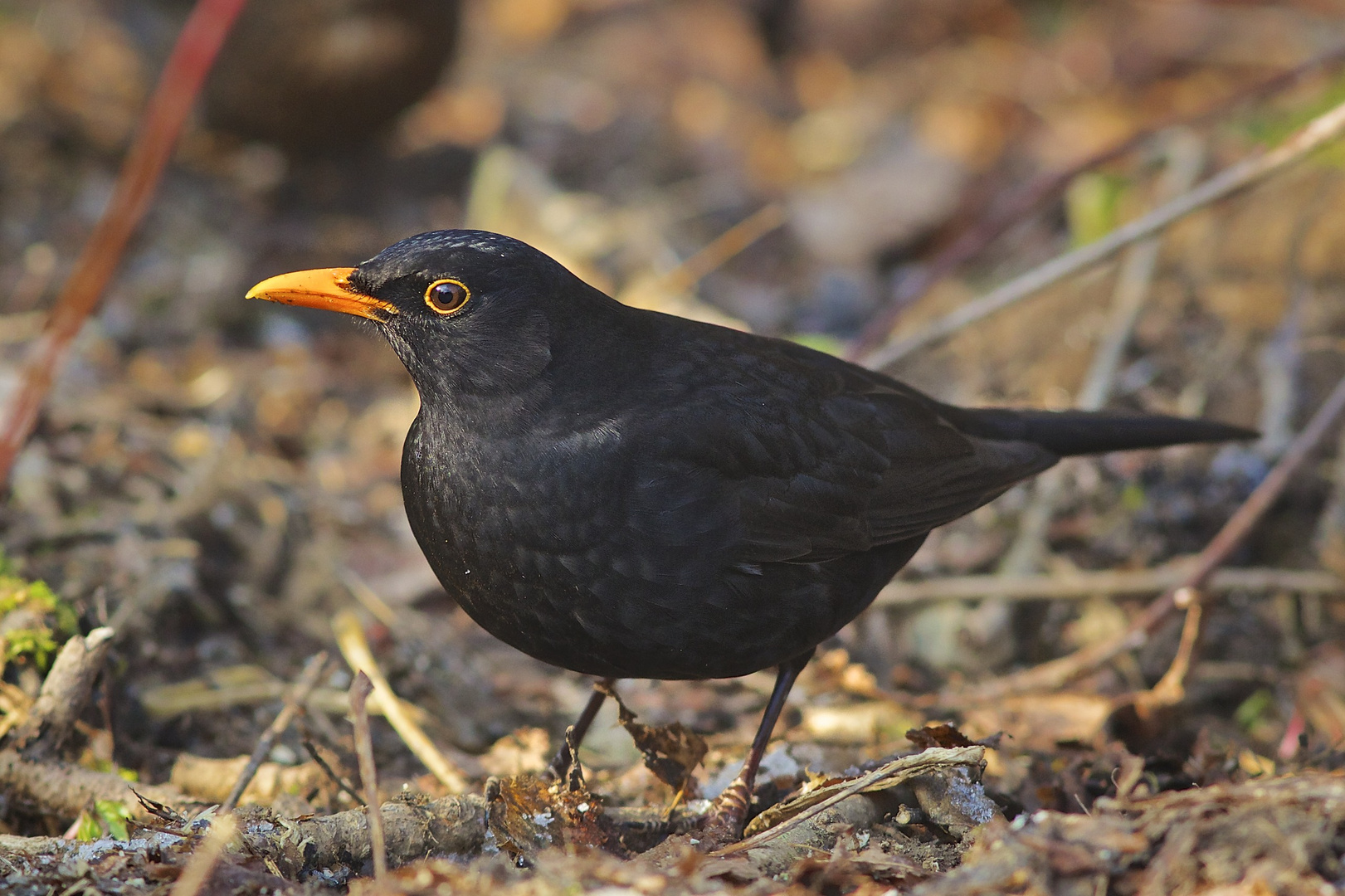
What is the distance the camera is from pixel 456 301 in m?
3.28

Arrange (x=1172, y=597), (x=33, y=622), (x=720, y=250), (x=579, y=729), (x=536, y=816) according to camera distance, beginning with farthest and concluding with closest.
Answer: (x=720, y=250)
(x=1172, y=597)
(x=579, y=729)
(x=33, y=622)
(x=536, y=816)

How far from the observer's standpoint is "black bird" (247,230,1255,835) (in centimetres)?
305

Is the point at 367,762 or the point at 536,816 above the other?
the point at 367,762

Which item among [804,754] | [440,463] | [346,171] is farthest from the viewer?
[346,171]

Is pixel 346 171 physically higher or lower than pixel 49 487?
higher

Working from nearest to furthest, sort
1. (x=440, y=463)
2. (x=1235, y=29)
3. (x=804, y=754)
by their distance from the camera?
(x=440, y=463), (x=804, y=754), (x=1235, y=29)

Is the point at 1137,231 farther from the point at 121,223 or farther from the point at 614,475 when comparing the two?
the point at 121,223

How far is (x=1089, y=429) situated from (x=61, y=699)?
3.22 metres

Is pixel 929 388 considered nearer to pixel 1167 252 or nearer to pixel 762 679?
pixel 1167 252

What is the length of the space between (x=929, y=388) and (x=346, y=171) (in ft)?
13.3

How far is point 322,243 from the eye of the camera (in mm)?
7102

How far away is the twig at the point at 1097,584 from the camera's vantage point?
15.4 ft

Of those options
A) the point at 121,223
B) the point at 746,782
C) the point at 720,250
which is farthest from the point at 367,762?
the point at 720,250

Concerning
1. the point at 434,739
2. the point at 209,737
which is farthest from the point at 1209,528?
the point at 209,737
